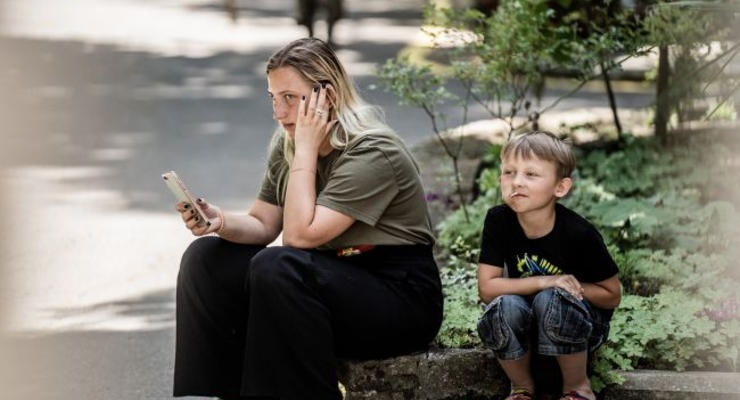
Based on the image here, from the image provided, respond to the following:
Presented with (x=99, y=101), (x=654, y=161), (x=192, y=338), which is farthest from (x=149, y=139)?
(x=192, y=338)

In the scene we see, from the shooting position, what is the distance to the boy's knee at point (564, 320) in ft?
11.8

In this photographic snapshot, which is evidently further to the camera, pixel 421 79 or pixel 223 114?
pixel 223 114

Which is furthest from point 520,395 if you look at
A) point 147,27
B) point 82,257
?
point 147,27

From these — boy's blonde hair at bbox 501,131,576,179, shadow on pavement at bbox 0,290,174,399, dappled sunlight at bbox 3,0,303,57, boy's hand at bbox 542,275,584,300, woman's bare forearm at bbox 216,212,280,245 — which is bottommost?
shadow on pavement at bbox 0,290,174,399

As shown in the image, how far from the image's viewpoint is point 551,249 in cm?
378

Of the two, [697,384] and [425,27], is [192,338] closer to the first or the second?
[697,384]

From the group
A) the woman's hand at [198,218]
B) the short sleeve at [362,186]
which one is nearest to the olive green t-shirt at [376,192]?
the short sleeve at [362,186]

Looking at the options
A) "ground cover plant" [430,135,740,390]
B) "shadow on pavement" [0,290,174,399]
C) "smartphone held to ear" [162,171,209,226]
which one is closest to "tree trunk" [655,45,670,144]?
"ground cover plant" [430,135,740,390]

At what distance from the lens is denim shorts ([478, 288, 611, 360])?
11.8 ft

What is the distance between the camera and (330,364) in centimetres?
372

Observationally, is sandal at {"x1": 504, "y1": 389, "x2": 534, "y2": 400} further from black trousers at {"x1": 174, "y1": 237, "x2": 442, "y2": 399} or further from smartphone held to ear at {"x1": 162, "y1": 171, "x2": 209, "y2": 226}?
smartphone held to ear at {"x1": 162, "y1": 171, "x2": 209, "y2": 226}

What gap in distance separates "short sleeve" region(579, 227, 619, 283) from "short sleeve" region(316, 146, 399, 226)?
25.5 inches

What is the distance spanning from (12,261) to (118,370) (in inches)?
70.5

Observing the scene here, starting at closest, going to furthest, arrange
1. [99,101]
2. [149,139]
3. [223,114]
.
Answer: [149,139] → [223,114] → [99,101]
